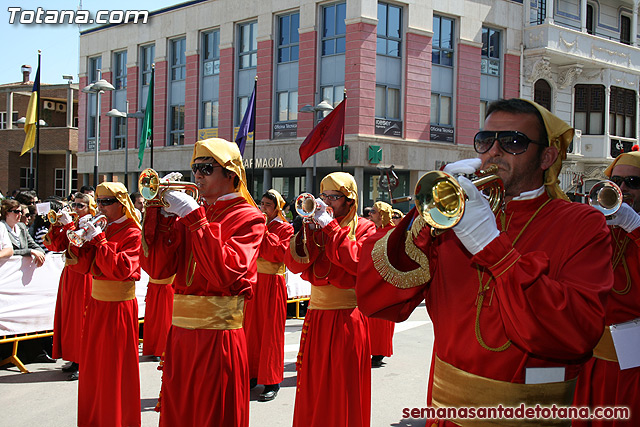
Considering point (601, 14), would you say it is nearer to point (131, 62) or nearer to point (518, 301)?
point (131, 62)

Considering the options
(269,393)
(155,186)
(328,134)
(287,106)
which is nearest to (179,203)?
(155,186)

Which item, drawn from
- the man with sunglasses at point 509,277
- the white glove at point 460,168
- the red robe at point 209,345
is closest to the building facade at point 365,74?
the red robe at point 209,345

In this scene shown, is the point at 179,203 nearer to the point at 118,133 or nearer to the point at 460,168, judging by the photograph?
the point at 460,168

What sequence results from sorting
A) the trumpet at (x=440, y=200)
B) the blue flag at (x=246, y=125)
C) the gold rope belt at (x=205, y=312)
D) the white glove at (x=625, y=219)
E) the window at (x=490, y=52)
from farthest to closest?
the window at (x=490, y=52) → the blue flag at (x=246, y=125) → the gold rope belt at (x=205, y=312) → the white glove at (x=625, y=219) → the trumpet at (x=440, y=200)

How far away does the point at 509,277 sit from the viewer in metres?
2.05

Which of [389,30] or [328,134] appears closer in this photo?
[328,134]

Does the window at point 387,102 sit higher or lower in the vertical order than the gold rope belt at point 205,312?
higher

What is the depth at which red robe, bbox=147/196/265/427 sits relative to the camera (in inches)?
151

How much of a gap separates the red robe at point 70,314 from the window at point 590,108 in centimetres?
2554

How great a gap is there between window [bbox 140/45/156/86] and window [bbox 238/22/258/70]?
6.02 metres

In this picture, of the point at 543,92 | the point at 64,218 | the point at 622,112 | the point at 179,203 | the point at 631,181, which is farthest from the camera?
the point at 622,112

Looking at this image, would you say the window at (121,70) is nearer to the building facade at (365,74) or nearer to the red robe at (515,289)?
the building facade at (365,74)

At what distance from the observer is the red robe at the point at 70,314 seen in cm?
732

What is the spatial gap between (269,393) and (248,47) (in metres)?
21.5
